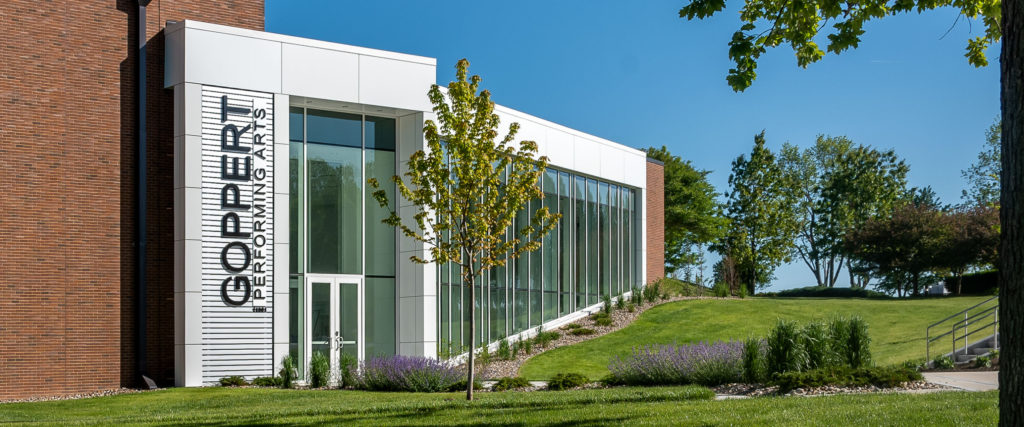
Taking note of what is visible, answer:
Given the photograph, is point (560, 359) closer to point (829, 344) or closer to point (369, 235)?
point (369, 235)

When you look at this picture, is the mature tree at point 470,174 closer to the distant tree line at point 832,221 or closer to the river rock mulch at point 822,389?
the river rock mulch at point 822,389

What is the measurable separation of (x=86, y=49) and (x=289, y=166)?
471 cm

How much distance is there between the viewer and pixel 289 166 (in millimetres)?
20641

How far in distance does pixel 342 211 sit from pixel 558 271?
32.8 ft

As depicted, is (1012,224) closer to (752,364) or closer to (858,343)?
(752,364)

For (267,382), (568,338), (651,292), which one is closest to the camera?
(267,382)

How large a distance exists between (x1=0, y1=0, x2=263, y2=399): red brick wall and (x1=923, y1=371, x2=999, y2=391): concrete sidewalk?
586 inches

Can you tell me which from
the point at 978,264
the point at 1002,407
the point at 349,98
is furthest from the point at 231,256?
the point at 978,264

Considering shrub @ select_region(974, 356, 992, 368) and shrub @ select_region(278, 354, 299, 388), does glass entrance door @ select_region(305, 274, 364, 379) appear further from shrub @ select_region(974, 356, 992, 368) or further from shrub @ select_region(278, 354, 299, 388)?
shrub @ select_region(974, 356, 992, 368)

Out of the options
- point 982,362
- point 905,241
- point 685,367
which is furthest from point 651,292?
point 905,241

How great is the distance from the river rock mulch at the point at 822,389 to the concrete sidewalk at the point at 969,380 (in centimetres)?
58

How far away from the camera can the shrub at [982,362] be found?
19395 mm

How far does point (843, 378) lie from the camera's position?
1385 cm

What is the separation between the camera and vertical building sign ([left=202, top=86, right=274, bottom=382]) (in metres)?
19.3
